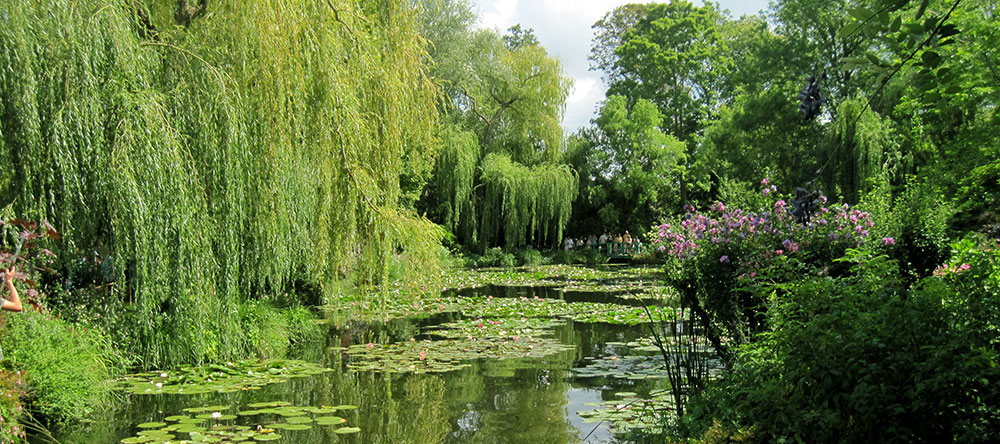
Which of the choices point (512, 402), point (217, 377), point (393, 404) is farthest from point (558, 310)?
point (217, 377)

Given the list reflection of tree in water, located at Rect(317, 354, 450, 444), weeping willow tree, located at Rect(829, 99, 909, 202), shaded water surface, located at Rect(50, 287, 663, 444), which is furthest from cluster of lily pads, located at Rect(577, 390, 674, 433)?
weeping willow tree, located at Rect(829, 99, 909, 202)

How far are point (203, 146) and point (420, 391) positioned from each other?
2.84 meters

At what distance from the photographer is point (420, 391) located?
6.69m

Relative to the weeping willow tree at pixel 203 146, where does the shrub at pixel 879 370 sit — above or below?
below

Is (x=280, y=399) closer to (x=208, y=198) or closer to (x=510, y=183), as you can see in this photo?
(x=208, y=198)

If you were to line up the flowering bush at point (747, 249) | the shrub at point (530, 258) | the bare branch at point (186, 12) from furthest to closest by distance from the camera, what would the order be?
the shrub at point (530, 258)
the bare branch at point (186, 12)
the flowering bush at point (747, 249)

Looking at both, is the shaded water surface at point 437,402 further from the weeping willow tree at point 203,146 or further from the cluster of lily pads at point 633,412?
the weeping willow tree at point 203,146

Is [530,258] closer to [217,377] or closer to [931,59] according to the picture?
[217,377]

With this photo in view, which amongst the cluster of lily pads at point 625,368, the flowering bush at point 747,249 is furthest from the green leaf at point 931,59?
the cluster of lily pads at point 625,368

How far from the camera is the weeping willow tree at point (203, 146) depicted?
5.29 metres

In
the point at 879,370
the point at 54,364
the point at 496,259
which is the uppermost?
the point at 496,259

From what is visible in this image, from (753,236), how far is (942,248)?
5.44 ft

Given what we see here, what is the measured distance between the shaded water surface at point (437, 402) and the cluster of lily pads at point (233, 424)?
0.08 metres

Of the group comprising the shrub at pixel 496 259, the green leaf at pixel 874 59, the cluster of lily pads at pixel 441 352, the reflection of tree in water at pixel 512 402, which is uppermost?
the green leaf at pixel 874 59
